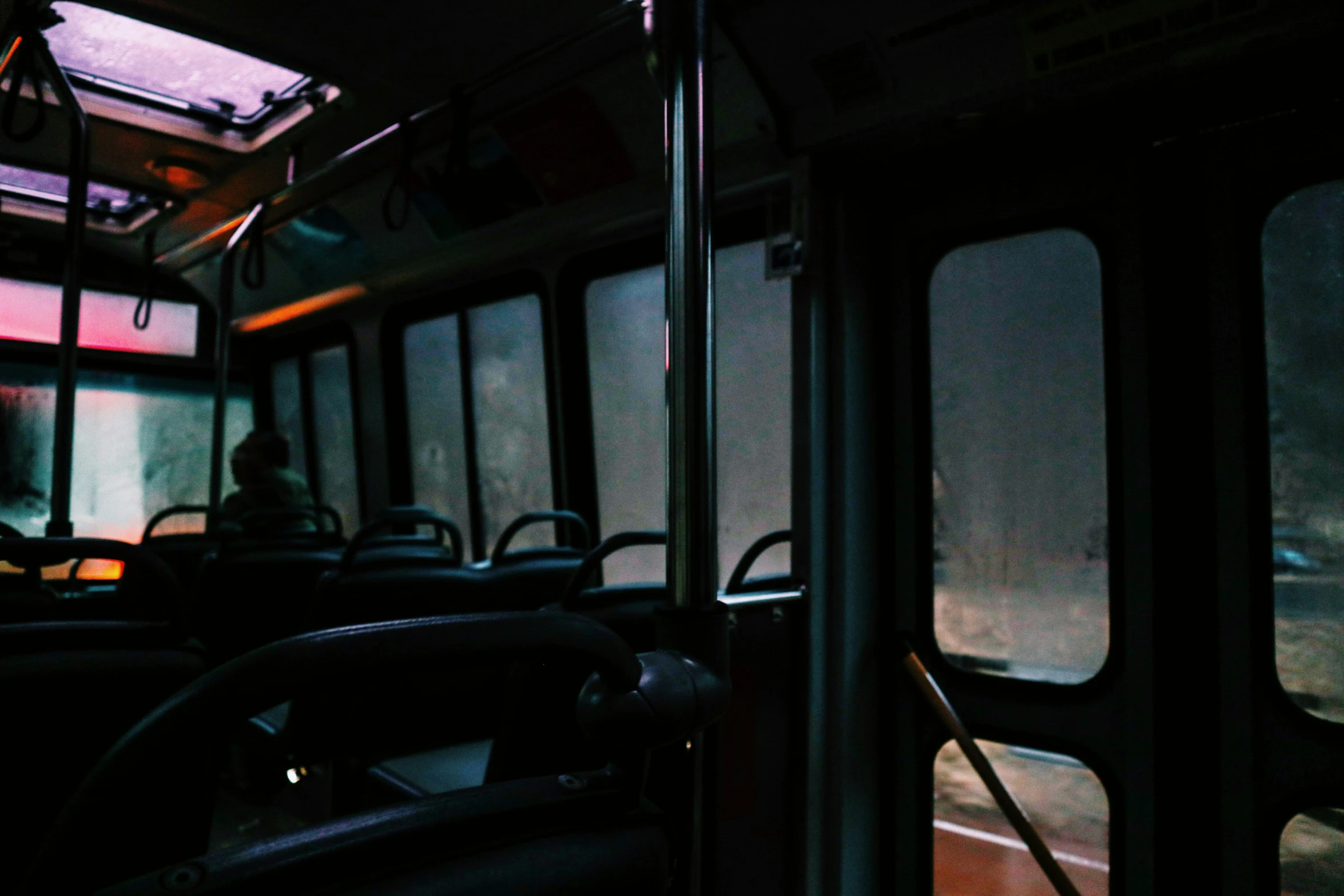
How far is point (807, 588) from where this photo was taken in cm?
196

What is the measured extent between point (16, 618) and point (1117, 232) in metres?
2.19

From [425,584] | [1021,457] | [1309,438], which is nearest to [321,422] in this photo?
[425,584]

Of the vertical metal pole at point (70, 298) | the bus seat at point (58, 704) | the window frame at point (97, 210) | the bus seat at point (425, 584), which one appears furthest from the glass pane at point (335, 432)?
the bus seat at point (58, 704)

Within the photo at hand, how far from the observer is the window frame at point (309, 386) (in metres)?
4.39

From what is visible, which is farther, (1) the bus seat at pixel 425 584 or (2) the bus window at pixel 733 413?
(2) the bus window at pixel 733 413

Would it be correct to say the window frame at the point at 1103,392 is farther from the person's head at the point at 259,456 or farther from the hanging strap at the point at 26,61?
the person's head at the point at 259,456

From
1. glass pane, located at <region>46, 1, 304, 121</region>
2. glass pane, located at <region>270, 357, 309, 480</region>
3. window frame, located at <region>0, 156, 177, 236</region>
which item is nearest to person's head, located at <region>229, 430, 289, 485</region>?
glass pane, located at <region>270, 357, 309, 480</region>

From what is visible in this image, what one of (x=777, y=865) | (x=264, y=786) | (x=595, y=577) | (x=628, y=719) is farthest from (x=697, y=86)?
(x=264, y=786)

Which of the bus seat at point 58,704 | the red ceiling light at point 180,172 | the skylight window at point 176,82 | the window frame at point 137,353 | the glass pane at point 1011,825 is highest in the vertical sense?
the skylight window at point 176,82

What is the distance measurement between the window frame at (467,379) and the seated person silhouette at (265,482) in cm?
50

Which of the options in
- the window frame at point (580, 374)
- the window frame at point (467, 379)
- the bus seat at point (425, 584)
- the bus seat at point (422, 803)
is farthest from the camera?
the window frame at point (467, 379)

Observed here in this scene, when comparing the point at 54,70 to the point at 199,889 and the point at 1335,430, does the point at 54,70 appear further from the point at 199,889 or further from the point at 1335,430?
the point at 1335,430

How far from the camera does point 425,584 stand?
2.26 metres

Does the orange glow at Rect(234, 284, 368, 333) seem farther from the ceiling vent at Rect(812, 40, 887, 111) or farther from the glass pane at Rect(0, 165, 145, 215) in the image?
the ceiling vent at Rect(812, 40, 887, 111)
